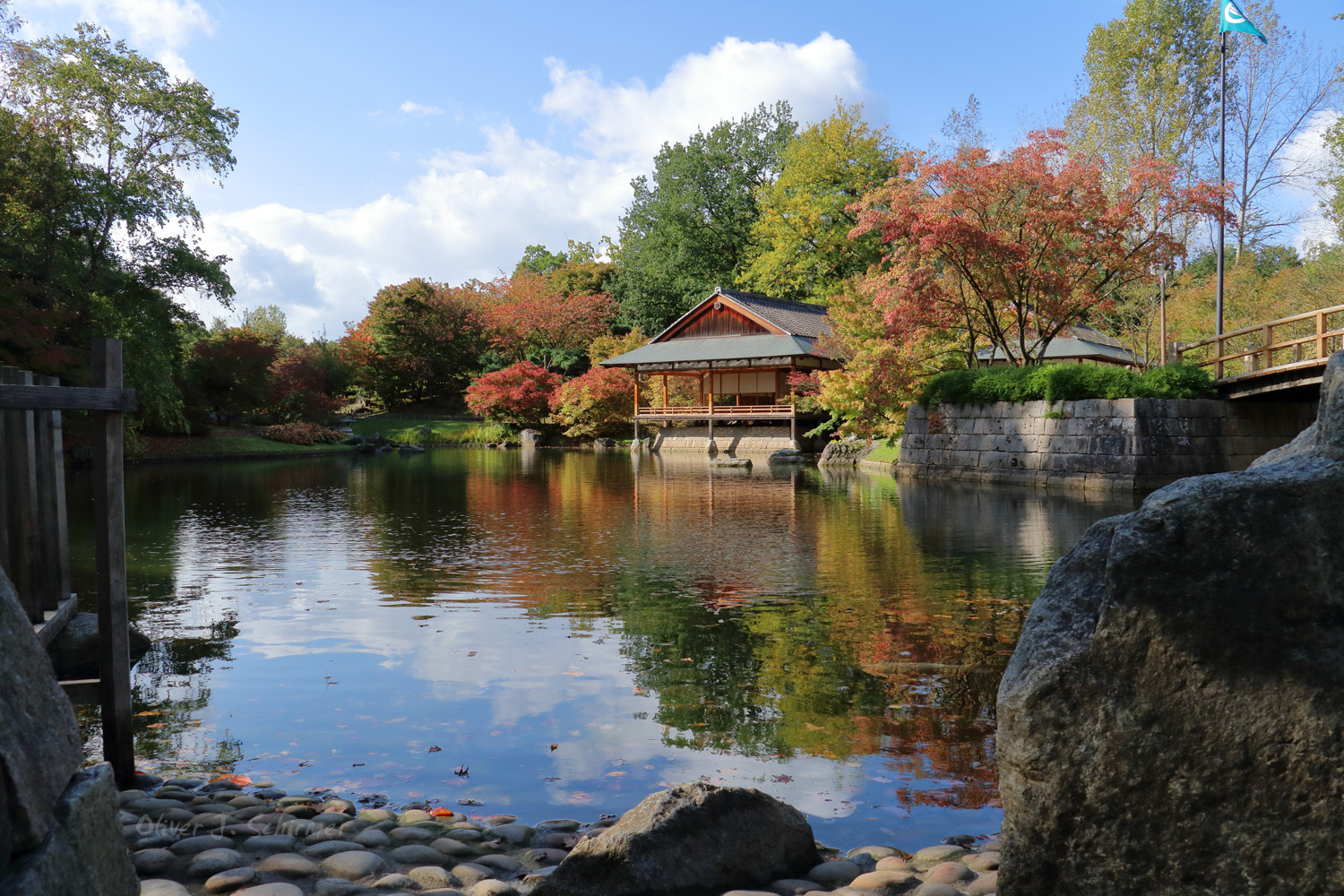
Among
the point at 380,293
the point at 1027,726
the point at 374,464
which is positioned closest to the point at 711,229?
the point at 380,293

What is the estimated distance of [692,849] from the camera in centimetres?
315

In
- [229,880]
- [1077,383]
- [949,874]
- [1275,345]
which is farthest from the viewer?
[1077,383]

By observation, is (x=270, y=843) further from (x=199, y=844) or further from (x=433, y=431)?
(x=433, y=431)

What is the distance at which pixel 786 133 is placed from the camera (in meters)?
46.1

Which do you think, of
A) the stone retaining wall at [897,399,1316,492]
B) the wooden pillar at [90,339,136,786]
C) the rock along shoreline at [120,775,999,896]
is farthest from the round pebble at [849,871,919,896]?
the stone retaining wall at [897,399,1316,492]

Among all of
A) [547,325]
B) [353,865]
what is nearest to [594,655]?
[353,865]

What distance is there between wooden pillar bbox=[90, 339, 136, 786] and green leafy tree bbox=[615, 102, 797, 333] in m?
41.6

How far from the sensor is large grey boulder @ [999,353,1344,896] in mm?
2262

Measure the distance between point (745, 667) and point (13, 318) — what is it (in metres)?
19.2

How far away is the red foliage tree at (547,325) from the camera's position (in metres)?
45.9

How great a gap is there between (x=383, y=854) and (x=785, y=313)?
3298cm

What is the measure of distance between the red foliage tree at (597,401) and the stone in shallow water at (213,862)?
119 feet

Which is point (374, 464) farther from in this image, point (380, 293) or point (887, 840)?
point (887, 840)

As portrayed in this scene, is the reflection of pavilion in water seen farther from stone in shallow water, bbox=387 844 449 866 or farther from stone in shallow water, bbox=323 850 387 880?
stone in shallow water, bbox=323 850 387 880
